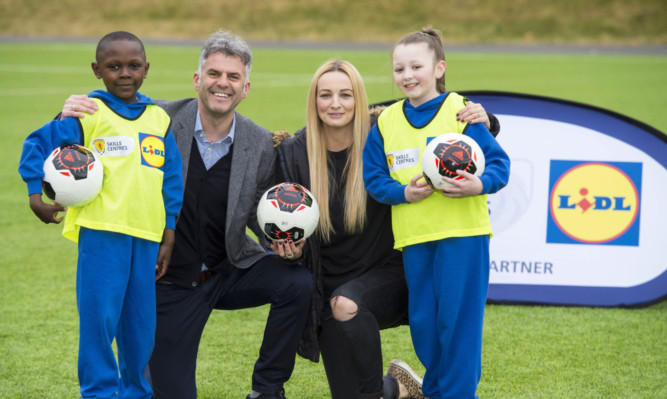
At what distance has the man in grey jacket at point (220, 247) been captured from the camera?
3.82 m

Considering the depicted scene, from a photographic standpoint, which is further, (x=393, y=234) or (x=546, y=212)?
(x=546, y=212)

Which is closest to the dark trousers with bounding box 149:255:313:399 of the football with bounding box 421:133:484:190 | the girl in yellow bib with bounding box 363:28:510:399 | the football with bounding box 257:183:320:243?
the football with bounding box 257:183:320:243

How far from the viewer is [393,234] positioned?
3.83 meters

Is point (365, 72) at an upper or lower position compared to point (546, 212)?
upper

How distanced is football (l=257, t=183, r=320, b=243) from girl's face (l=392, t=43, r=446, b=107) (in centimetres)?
66

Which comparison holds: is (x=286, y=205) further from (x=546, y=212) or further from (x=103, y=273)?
(x=546, y=212)

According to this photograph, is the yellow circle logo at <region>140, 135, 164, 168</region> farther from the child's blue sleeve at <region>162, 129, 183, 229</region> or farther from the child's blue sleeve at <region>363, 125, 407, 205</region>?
the child's blue sleeve at <region>363, 125, 407, 205</region>

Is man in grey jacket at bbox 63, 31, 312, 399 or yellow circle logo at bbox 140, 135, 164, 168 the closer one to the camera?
yellow circle logo at bbox 140, 135, 164, 168

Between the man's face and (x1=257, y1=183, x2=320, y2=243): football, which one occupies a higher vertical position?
the man's face

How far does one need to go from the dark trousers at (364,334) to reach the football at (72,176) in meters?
1.19

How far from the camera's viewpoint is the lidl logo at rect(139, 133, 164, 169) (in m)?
3.36

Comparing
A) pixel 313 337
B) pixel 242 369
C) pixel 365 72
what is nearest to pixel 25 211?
→ pixel 242 369

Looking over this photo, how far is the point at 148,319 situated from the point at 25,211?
503cm

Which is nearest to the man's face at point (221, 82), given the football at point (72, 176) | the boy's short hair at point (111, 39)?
the boy's short hair at point (111, 39)
